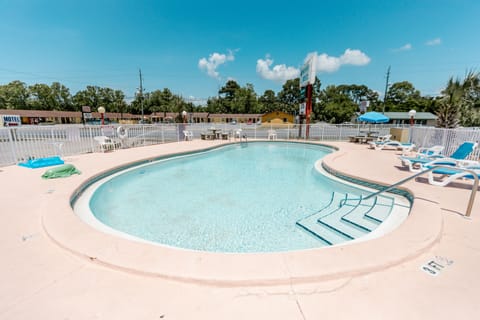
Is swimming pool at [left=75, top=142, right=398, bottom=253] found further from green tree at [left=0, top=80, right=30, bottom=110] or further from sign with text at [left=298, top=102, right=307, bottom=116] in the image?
green tree at [left=0, top=80, right=30, bottom=110]

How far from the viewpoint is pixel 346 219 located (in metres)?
3.73

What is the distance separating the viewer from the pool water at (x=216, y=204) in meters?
3.38

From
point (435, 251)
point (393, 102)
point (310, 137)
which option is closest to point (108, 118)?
point (310, 137)

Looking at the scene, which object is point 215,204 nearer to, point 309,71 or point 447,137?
point 447,137

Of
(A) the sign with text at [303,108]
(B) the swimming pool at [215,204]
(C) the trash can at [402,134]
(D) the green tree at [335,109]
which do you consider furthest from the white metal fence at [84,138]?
(D) the green tree at [335,109]

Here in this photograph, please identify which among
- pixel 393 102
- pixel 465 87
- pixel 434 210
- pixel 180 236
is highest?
pixel 393 102

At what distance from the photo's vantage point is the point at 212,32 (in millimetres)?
20203

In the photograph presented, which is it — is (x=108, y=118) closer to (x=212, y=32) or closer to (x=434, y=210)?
(x=212, y=32)

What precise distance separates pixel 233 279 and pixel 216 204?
9.85 feet

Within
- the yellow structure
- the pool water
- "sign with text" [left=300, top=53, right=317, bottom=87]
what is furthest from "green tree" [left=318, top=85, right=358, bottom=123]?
the pool water

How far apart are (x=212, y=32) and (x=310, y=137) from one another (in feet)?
47.4

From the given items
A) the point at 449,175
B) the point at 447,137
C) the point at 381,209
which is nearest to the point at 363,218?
the point at 381,209

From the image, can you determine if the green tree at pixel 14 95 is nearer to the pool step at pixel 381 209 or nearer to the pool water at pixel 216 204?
the pool water at pixel 216 204

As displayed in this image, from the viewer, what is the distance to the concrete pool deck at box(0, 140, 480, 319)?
5.08 ft
